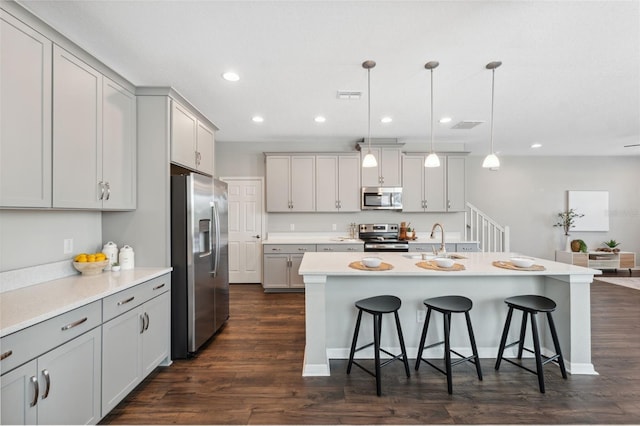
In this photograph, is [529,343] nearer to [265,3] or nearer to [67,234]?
[265,3]

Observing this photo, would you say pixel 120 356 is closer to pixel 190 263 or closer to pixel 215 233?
pixel 190 263

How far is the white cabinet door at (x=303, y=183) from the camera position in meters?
5.09

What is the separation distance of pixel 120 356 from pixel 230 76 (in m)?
2.50

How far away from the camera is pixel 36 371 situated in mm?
1381

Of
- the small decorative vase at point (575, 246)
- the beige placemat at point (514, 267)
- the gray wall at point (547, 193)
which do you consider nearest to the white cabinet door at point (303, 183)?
the beige placemat at point (514, 267)

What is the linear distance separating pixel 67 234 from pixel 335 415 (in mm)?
2566

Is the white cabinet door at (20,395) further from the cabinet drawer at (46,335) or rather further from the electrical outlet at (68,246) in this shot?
→ the electrical outlet at (68,246)

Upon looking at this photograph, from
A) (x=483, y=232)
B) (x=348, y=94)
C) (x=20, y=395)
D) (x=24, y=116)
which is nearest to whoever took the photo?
(x=20, y=395)

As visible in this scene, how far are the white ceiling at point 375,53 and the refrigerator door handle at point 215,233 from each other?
1312 millimetres

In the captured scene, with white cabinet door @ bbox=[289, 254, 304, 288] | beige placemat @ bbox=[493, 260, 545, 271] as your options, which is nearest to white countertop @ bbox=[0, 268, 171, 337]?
white cabinet door @ bbox=[289, 254, 304, 288]

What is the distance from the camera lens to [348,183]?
514cm

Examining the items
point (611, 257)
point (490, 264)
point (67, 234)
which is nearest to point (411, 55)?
point (490, 264)

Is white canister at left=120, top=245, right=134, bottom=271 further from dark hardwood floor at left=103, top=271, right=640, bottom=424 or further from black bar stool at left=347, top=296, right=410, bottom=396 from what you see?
black bar stool at left=347, top=296, right=410, bottom=396

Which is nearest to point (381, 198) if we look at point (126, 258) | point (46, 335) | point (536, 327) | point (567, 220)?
point (536, 327)
